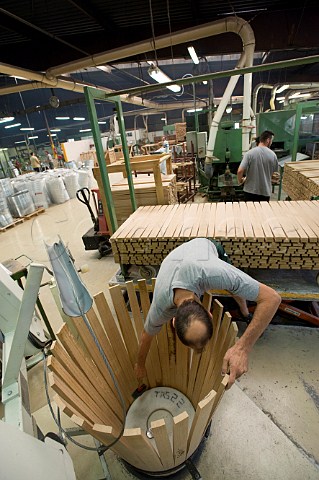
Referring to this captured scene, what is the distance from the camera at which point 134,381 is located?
2016 millimetres

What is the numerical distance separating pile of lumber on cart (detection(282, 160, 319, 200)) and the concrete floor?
→ 191 cm

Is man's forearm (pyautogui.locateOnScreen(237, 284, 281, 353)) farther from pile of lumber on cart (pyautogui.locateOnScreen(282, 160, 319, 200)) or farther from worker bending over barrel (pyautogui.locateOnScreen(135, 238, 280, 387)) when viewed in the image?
pile of lumber on cart (pyautogui.locateOnScreen(282, 160, 319, 200))

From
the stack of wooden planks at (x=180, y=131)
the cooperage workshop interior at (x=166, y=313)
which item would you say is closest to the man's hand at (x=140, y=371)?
the cooperage workshop interior at (x=166, y=313)

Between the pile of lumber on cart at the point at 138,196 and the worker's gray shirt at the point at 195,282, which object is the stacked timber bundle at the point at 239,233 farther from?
the worker's gray shirt at the point at 195,282

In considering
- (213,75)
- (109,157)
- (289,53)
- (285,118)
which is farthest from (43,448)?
(289,53)

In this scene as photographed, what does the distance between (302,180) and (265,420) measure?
329cm

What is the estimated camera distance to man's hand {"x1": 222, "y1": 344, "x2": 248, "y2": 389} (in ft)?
4.33

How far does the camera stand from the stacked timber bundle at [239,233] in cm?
206

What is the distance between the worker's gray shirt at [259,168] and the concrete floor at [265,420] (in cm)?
206

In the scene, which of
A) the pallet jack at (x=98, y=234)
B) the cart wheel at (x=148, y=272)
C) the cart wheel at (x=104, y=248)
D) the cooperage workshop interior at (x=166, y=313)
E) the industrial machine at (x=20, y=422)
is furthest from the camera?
the cart wheel at (x=104, y=248)

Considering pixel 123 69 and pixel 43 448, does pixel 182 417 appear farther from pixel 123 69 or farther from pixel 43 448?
pixel 123 69

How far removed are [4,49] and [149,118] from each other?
18138 millimetres

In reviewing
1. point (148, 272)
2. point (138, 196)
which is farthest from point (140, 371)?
point (138, 196)

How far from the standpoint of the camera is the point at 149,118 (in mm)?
21453
